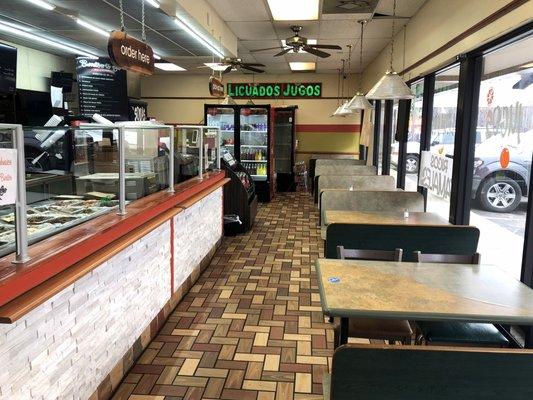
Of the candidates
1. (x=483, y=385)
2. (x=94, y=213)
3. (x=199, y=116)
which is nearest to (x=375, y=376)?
(x=483, y=385)

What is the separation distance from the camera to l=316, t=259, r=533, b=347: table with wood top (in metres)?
1.99

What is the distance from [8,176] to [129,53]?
228 centimetres

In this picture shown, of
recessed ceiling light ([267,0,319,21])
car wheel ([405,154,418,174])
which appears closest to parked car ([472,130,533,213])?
car wheel ([405,154,418,174])

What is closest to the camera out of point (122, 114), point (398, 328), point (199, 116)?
point (398, 328)

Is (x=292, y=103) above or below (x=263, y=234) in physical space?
above

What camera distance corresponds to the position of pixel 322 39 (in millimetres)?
7570

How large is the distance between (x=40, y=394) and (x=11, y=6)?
4.76 m

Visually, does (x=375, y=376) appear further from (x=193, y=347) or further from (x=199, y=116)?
(x=199, y=116)

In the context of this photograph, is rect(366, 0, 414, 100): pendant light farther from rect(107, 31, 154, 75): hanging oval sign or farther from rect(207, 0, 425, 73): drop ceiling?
rect(107, 31, 154, 75): hanging oval sign

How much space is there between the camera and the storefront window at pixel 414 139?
6.03 meters

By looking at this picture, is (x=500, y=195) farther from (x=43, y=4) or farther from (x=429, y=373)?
(x=43, y=4)

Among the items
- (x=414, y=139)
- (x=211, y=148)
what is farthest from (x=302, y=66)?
(x=211, y=148)

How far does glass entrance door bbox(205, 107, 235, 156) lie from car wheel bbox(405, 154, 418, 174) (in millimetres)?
3786

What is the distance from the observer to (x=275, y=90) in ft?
38.8
